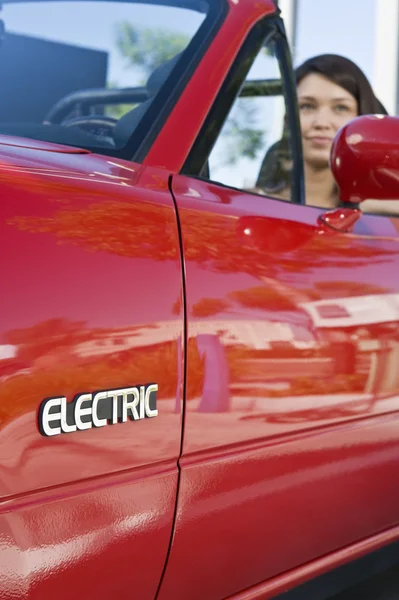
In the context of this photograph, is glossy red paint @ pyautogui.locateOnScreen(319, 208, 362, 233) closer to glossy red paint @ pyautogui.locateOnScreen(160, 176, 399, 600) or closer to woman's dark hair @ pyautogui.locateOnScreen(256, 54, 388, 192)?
glossy red paint @ pyautogui.locateOnScreen(160, 176, 399, 600)

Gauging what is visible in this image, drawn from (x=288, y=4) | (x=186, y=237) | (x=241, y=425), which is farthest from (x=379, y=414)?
(x=288, y=4)

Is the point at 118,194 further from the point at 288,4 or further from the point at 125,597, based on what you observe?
the point at 288,4

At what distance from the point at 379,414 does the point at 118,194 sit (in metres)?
0.88

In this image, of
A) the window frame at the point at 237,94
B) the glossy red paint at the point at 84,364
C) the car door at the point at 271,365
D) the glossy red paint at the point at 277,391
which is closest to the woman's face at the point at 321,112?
the window frame at the point at 237,94

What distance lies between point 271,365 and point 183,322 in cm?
26

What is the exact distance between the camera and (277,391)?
1.68 meters

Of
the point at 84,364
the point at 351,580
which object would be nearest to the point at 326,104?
the point at 351,580

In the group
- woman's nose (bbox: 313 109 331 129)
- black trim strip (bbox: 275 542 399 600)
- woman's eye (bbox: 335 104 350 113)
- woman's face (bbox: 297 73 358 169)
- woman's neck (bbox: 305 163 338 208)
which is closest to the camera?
black trim strip (bbox: 275 542 399 600)

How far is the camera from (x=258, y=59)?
78.6 inches

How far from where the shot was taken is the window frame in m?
1.78

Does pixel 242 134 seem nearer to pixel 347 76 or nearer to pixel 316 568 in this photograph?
pixel 316 568

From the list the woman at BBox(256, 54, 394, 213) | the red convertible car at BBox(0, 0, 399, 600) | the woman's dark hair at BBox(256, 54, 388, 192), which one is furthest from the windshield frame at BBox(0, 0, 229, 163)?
the woman's dark hair at BBox(256, 54, 388, 192)

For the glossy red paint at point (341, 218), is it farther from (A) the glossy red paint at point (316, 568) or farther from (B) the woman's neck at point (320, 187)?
(A) the glossy red paint at point (316, 568)

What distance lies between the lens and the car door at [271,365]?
1.54m
